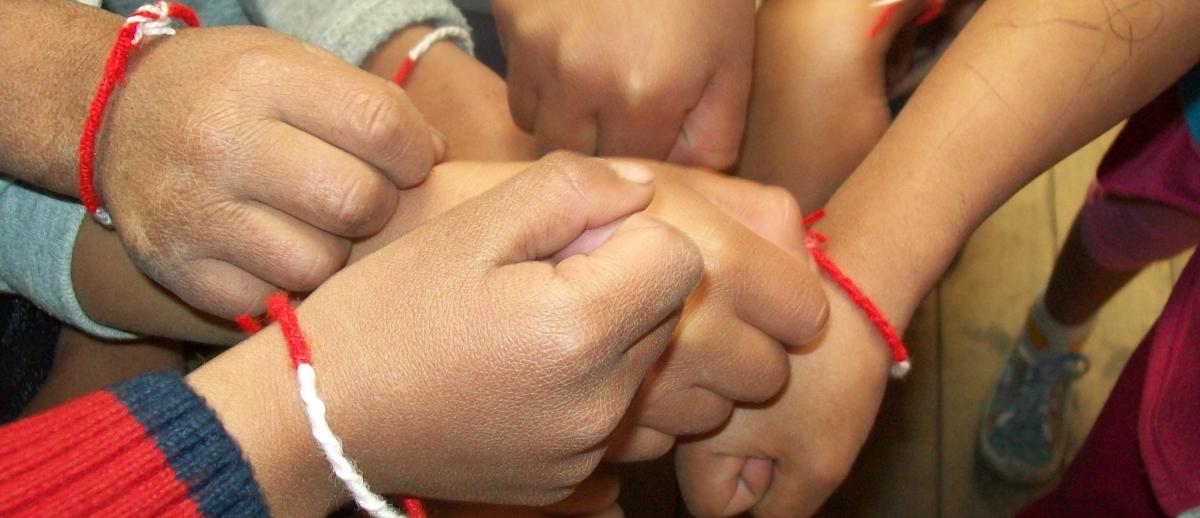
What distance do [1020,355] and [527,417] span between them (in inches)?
35.8

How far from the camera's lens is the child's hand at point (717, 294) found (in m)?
0.58

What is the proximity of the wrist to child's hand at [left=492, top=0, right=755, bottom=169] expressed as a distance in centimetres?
29

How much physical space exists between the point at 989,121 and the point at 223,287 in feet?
1.89

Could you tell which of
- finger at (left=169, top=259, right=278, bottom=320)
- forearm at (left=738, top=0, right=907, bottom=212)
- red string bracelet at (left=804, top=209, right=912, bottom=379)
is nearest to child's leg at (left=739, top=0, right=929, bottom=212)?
forearm at (left=738, top=0, right=907, bottom=212)

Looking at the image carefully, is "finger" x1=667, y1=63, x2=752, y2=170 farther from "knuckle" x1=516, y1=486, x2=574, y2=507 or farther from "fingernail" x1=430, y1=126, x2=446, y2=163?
"knuckle" x1=516, y1=486, x2=574, y2=507

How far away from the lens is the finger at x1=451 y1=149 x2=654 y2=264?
47cm

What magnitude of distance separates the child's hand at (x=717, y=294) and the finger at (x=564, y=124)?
0.21 ft

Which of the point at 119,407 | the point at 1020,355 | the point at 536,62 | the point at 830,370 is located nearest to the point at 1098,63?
the point at 830,370

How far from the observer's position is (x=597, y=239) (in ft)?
1.75

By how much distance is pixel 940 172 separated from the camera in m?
0.70

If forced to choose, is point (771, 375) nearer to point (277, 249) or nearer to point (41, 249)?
point (277, 249)

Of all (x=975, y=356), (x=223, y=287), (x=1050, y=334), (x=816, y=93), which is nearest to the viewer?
(x=223, y=287)

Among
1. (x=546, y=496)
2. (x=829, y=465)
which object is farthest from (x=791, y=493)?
(x=546, y=496)

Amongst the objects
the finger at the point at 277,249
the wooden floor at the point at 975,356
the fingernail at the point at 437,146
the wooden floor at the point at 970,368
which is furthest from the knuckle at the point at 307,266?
the wooden floor at the point at 975,356
